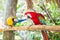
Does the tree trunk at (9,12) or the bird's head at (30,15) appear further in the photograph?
the tree trunk at (9,12)

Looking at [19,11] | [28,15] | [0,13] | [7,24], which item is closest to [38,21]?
[28,15]

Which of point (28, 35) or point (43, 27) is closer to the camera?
point (43, 27)

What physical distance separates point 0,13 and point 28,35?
80 cm

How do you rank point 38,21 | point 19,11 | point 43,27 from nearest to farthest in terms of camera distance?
point 43,27 < point 38,21 < point 19,11

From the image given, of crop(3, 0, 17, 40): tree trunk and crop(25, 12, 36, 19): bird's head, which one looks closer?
crop(25, 12, 36, 19): bird's head

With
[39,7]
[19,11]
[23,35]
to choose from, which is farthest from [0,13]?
[39,7]

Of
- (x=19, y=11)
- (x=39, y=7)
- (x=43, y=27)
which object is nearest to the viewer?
(x=43, y=27)

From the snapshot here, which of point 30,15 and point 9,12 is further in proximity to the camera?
point 9,12

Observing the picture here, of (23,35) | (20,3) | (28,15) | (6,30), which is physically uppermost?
(20,3)

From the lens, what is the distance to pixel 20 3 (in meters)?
2.81

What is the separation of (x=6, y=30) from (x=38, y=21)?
1.11ft

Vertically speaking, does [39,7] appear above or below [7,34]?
above

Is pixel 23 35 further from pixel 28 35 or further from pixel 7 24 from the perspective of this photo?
pixel 7 24

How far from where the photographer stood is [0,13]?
281 cm
